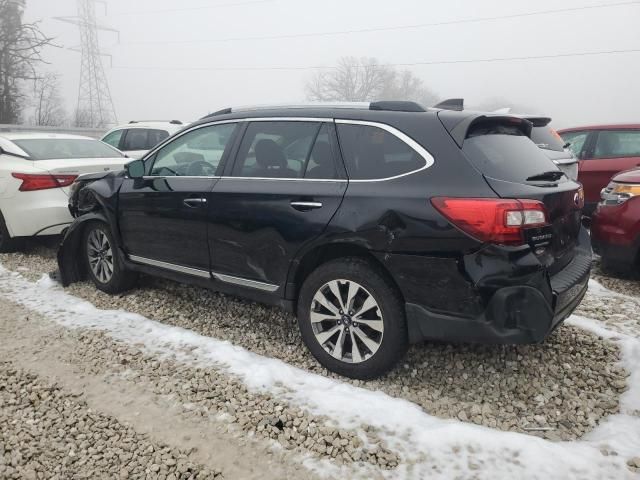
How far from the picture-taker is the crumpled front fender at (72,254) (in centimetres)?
482

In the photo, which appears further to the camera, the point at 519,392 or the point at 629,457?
the point at 519,392

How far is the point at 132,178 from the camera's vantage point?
4.32 meters

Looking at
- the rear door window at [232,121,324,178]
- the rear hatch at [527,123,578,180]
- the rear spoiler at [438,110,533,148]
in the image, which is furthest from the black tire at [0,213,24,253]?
the rear hatch at [527,123,578,180]

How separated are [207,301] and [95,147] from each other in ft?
11.9

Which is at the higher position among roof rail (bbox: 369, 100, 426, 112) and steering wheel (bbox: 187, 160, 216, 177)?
roof rail (bbox: 369, 100, 426, 112)

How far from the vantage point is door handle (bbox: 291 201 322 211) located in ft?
10.1

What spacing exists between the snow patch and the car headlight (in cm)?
166

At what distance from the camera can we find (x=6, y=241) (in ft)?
19.9

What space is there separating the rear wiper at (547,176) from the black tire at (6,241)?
601 centimetres

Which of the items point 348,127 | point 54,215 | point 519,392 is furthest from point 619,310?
point 54,215

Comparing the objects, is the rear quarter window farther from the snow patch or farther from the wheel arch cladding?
the wheel arch cladding

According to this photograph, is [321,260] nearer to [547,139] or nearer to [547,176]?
[547,176]

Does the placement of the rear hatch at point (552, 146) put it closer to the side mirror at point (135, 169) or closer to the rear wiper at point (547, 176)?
the rear wiper at point (547, 176)

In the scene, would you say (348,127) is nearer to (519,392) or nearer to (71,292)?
(519,392)
